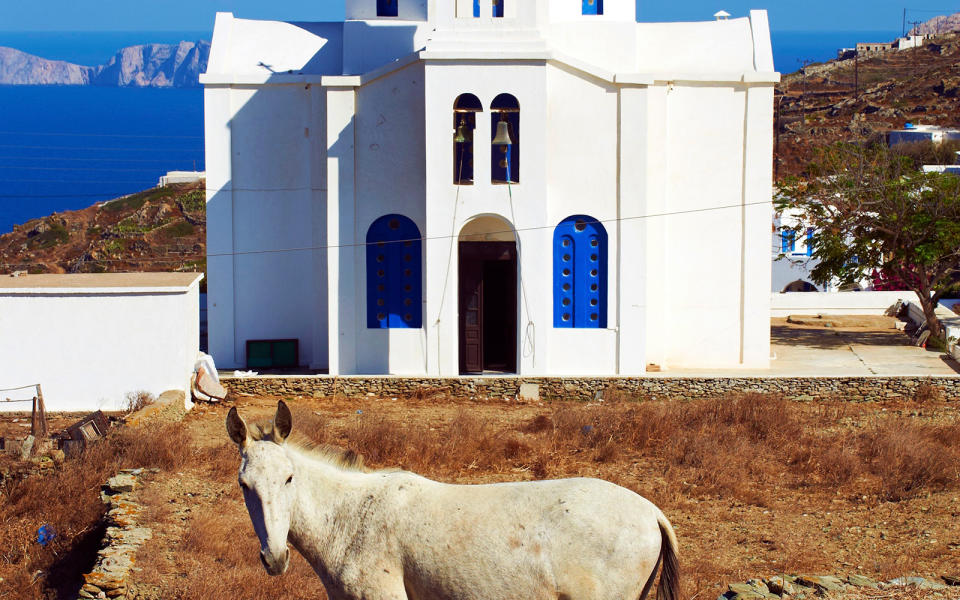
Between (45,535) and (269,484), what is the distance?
729cm

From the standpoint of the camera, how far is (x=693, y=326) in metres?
23.7

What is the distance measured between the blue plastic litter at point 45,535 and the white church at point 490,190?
9.22 m

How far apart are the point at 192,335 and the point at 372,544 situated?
14.1 meters

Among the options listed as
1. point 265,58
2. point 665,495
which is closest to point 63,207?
point 265,58

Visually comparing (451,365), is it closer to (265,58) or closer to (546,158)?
(546,158)

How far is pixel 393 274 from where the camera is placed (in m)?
22.6

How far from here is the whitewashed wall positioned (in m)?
19.8

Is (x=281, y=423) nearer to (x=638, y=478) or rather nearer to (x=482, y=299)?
(x=638, y=478)

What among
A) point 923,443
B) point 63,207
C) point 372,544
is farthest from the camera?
point 63,207

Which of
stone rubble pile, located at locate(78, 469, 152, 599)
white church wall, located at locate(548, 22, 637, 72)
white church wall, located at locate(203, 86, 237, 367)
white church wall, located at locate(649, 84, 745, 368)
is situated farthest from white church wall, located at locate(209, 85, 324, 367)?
stone rubble pile, located at locate(78, 469, 152, 599)

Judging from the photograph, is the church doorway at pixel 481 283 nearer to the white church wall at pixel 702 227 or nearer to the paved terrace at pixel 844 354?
the white church wall at pixel 702 227

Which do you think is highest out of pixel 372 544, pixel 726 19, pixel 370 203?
pixel 726 19

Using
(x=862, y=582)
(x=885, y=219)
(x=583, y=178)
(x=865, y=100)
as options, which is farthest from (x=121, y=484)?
(x=865, y=100)

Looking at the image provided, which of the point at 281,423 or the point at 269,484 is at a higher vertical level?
the point at 281,423
